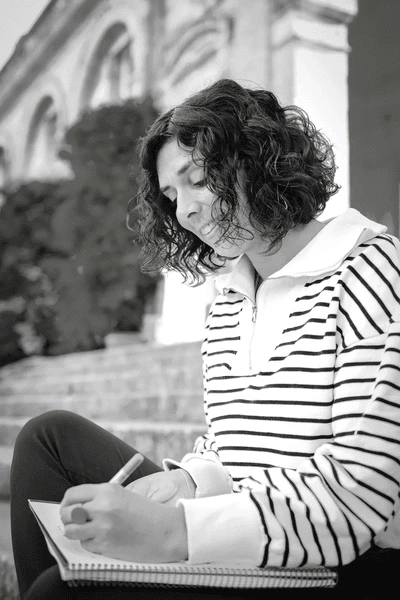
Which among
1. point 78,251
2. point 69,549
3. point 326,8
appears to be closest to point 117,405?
point 78,251

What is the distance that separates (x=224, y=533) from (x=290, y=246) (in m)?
0.43

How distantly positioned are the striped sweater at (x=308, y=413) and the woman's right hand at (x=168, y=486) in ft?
0.05

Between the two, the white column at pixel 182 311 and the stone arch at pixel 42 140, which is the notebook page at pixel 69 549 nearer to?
the white column at pixel 182 311

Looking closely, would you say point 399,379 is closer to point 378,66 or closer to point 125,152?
point 378,66

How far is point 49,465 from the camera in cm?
95

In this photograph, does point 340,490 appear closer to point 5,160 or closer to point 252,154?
point 252,154

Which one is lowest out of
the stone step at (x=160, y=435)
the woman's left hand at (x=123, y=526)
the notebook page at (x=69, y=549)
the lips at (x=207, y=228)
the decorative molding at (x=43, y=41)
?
the stone step at (x=160, y=435)

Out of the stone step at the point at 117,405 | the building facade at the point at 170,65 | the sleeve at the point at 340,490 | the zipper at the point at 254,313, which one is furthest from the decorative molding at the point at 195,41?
the sleeve at the point at 340,490

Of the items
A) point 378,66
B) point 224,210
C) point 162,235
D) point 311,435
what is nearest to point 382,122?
point 378,66

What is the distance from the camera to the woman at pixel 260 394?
2.27ft

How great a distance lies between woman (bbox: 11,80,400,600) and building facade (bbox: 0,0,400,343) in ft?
2.07

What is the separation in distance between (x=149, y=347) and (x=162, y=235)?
5.64ft

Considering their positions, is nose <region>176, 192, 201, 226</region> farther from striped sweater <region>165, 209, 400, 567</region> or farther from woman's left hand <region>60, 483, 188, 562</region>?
woman's left hand <region>60, 483, 188, 562</region>

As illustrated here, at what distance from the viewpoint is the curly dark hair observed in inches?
37.4
